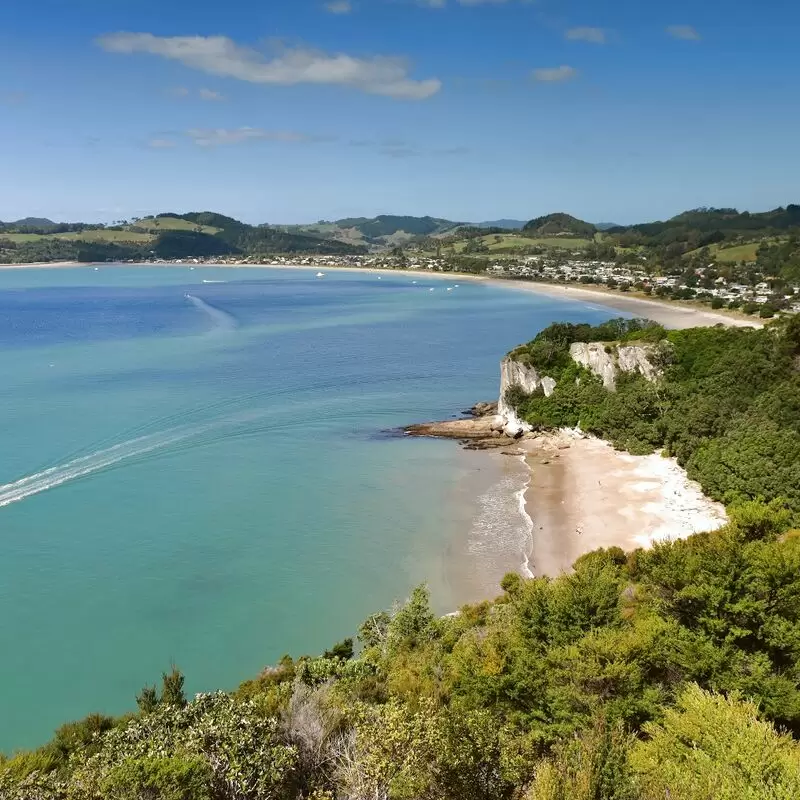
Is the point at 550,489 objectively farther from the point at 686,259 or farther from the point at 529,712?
the point at 686,259

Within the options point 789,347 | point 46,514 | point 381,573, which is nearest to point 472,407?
point 789,347

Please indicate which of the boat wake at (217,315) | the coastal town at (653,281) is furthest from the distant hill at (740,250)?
the boat wake at (217,315)

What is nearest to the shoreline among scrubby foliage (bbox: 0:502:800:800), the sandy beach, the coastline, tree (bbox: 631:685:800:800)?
the sandy beach

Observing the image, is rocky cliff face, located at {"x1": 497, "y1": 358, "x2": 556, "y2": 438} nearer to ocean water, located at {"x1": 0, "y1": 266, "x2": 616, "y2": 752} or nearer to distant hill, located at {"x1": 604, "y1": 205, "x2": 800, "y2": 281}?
ocean water, located at {"x1": 0, "y1": 266, "x2": 616, "y2": 752}

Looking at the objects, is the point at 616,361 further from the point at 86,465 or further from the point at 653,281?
the point at 653,281

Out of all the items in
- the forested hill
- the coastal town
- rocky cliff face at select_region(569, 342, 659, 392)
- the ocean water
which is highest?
the coastal town

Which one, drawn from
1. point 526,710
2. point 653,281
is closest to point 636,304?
point 653,281

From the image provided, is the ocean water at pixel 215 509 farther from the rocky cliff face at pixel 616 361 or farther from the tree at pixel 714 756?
the tree at pixel 714 756
